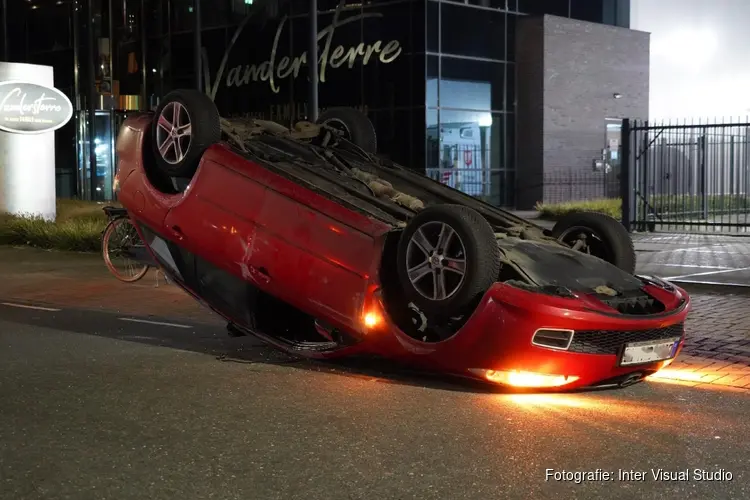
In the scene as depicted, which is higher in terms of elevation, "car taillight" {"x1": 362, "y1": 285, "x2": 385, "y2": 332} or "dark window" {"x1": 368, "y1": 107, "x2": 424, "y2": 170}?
"dark window" {"x1": 368, "y1": 107, "x2": 424, "y2": 170}

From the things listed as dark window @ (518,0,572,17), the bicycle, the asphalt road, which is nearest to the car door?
the asphalt road

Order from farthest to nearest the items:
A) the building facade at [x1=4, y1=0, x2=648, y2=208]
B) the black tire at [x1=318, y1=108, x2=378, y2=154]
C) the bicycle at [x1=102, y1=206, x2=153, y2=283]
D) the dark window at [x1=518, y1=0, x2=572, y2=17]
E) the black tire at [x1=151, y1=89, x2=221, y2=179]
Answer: the dark window at [x1=518, y1=0, x2=572, y2=17] → the building facade at [x1=4, y1=0, x2=648, y2=208] → the bicycle at [x1=102, y1=206, x2=153, y2=283] → the black tire at [x1=318, y1=108, x2=378, y2=154] → the black tire at [x1=151, y1=89, x2=221, y2=179]

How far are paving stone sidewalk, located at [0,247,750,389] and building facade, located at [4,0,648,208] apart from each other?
13469 millimetres

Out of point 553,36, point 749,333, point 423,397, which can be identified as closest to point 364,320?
point 423,397

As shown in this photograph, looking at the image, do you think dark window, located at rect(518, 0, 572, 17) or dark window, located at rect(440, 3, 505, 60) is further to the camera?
dark window, located at rect(518, 0, 572, 17)

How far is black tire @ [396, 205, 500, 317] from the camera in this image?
641 cm

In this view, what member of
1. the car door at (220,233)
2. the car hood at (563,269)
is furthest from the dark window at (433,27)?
the car hood at (563,269)

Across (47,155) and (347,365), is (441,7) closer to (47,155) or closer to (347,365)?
(47,155)

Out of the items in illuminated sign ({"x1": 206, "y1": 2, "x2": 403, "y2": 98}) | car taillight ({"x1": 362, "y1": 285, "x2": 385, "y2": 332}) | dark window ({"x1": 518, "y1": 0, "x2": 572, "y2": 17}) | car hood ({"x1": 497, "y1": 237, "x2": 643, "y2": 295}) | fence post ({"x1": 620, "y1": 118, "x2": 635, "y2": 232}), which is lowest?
car taillight ({"x1": 362, "y1": 285, "x2": 385, "y2": 332})

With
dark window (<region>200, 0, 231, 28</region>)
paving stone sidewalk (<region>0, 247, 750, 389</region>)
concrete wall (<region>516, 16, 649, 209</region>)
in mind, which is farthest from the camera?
dark window (<region>200, 0, 231, 28</region>)

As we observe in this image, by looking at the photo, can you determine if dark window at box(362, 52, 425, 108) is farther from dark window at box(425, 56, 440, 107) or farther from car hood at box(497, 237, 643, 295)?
car hood at box(497, 237, 643, 295)

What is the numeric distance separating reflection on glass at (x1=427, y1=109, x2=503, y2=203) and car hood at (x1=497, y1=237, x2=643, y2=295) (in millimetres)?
22271

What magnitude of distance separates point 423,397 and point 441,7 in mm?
24617

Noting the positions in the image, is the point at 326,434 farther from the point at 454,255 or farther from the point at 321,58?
the point at 321,58
